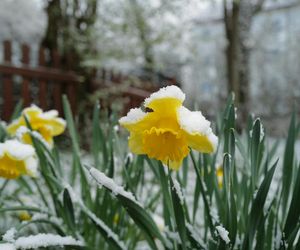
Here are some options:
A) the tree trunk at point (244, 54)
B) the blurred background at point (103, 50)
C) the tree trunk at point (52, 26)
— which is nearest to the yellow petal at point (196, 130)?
the blurred background at point (103, 50)

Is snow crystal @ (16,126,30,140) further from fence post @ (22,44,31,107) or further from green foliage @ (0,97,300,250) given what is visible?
fence post @ (22,44,31,107)

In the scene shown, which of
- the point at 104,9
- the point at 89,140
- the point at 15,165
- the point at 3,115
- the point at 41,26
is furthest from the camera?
the point at 41,26

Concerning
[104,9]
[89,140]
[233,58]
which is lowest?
[89,140]


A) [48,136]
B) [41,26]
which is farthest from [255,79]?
[48,136]

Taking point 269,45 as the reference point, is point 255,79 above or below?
below

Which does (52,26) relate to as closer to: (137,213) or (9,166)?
(9,166)

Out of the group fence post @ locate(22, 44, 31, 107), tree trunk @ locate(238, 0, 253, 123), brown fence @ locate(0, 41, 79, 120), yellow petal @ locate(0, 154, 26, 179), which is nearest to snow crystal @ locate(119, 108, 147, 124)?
yellow petal @ locate(0, 154, 26, 179)

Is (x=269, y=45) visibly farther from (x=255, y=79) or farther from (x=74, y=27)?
(x=74, y=27)

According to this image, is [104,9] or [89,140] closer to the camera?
[89,140]
